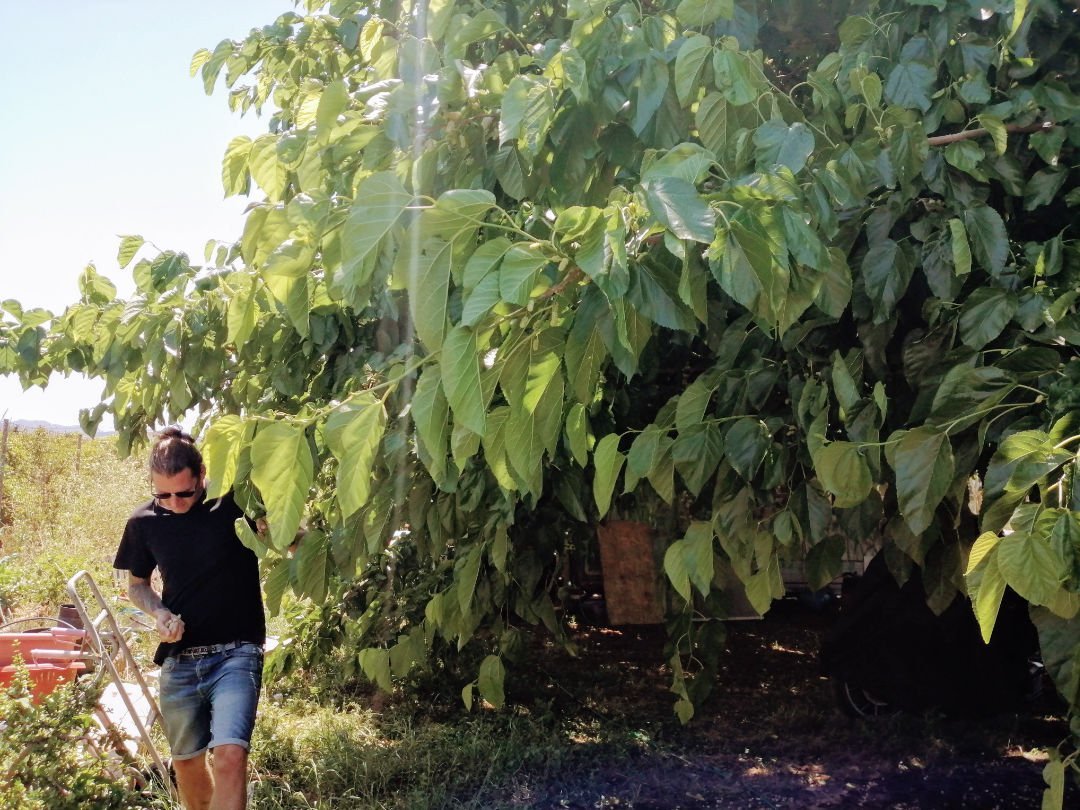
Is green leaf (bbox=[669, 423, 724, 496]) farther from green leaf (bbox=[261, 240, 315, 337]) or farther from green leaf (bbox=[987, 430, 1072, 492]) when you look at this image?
green leaf (bbox=[261, 240, 315, 337])

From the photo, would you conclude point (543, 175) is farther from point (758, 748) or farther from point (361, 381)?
point (758, 748)

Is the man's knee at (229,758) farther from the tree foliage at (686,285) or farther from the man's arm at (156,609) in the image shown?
the tree foliage at (686,285)

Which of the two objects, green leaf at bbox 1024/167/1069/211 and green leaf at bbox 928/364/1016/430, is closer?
green leaf at bbox 928/364/1016/430

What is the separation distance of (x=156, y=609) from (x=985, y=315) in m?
2.58

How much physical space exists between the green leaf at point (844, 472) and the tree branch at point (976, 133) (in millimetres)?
663

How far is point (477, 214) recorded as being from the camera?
1318 millimetres

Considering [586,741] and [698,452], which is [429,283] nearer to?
[698,452]

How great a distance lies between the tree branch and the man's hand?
2557 millimetres

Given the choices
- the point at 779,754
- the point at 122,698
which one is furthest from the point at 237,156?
the point at 779,754

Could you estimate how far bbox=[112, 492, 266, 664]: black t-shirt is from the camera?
3209 millimetres

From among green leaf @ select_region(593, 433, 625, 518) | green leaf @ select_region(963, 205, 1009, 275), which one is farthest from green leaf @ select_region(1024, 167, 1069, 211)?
green leaf @ select_region(593, 433, 625, 518)

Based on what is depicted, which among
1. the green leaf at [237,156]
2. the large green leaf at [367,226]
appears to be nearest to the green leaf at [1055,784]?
the large green leaf at [367,226]

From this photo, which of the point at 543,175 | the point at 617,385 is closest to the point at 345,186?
the point at 543,175

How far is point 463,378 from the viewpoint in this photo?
1310 mm
